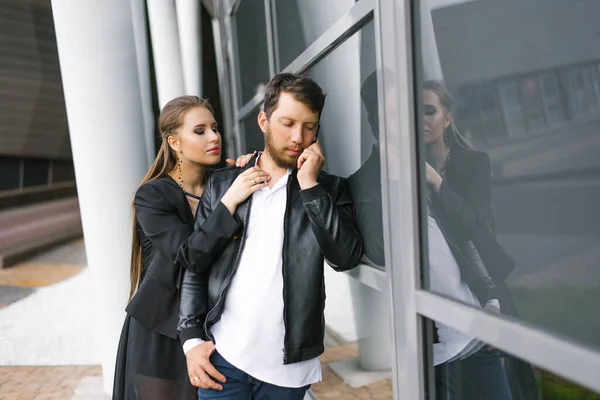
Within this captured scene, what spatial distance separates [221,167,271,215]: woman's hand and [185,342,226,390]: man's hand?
0.49 metres

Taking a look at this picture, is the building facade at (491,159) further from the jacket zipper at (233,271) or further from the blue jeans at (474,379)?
the jacket zipper at (233,271)

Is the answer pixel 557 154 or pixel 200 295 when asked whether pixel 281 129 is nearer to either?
pixel 200 295

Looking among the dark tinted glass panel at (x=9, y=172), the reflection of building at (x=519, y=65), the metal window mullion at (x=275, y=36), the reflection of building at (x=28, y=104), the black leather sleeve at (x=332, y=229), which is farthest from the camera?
the reflection of building at (x=28, y=104)

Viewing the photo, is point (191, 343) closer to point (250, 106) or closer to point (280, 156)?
point (280, 156)

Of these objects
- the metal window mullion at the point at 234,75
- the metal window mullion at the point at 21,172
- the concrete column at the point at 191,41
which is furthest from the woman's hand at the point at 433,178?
the metal window mullion at the point at 21,172

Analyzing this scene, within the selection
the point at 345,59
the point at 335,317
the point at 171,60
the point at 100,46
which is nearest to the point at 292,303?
the point at 335,317

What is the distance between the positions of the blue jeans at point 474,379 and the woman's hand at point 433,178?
0.42m

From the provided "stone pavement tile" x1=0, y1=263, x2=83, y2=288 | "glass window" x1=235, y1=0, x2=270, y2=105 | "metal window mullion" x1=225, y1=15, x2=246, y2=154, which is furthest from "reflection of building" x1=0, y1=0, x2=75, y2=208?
"glass window" x1=235, y1=0, x2=270, y2=105

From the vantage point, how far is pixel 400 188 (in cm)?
163

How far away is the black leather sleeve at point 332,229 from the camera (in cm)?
179

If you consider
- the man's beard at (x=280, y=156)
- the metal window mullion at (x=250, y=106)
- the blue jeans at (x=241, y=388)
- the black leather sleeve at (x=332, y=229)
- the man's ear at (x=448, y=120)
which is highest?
the metal window mullion at (x=250, y=106)

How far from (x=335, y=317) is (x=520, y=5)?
1.79 metres

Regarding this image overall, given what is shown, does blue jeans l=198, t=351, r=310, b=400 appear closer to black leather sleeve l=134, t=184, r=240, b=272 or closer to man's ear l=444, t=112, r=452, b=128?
black leather sleeve l=134, t=184, r=240, b=272

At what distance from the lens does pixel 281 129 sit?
1900 millimetres
